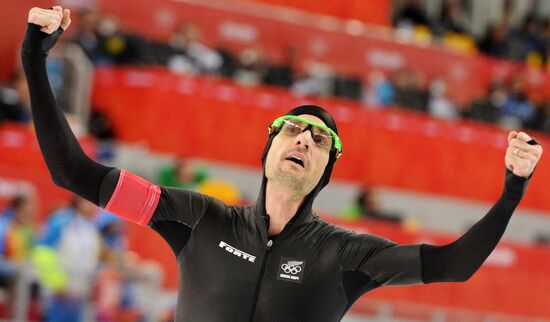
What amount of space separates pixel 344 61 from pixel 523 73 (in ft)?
12.1

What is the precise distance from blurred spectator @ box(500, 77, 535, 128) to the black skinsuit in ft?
47.2

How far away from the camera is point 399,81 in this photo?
17.5m

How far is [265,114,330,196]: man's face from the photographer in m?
4.33

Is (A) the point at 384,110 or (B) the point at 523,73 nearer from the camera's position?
(A) the point at 384,110

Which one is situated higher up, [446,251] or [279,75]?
[446,251]

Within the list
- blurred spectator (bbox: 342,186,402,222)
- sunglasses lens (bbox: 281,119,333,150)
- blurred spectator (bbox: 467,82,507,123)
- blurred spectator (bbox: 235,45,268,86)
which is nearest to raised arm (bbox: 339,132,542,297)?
sunglasses lens (bbox: 281,119,333,150)

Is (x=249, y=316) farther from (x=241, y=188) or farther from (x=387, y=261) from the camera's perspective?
(x=241, y=188)

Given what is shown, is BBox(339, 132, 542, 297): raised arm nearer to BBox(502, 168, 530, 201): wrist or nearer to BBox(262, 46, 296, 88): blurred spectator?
BBox(502, 168, 530, 201): wrist

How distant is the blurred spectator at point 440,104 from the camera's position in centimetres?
1753

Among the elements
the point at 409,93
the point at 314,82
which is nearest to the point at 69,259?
the point at 314,82

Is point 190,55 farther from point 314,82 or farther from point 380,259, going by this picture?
point 380,259

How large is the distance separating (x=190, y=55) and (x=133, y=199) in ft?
37.5

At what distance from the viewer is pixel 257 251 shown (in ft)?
14.2

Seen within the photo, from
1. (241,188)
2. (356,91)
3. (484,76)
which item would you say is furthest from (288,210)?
(484,76)
